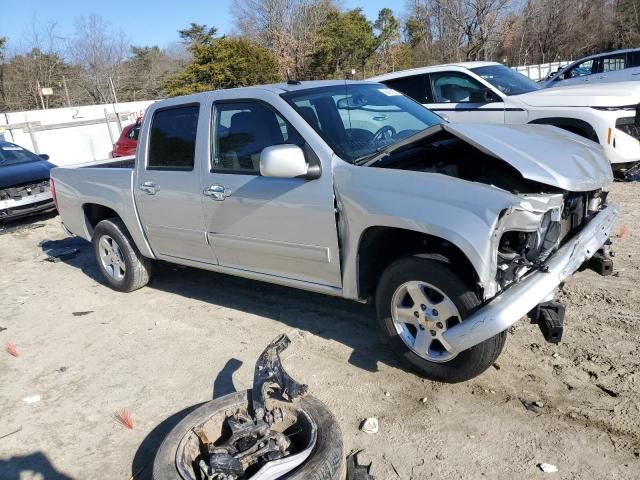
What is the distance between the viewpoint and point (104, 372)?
13.4 ft

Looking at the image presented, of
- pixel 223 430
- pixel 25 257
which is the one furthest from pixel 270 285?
pixel 25 257

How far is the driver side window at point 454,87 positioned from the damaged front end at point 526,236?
533cm

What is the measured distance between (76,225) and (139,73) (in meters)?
37.4

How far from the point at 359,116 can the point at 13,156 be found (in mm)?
9459

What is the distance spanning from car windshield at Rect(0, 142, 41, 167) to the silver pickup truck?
23.5 feet

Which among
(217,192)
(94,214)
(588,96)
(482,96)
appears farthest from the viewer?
(482,96)

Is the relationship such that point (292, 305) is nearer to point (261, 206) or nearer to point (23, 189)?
point (261, 206)

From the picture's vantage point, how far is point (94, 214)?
235 inches

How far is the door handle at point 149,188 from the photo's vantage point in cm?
478

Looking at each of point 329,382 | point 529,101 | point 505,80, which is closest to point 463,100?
point 505,80

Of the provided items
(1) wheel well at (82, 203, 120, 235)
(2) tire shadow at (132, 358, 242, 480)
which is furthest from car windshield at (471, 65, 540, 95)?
(2) tire shadow at (132, 358, 242, 480)

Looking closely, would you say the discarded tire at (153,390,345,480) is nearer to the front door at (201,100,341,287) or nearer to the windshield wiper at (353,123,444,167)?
the front door at (201,100,341,287)

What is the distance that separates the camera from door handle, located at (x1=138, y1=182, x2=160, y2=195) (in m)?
4.78

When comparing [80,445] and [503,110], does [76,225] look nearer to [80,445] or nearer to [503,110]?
[80,445]
